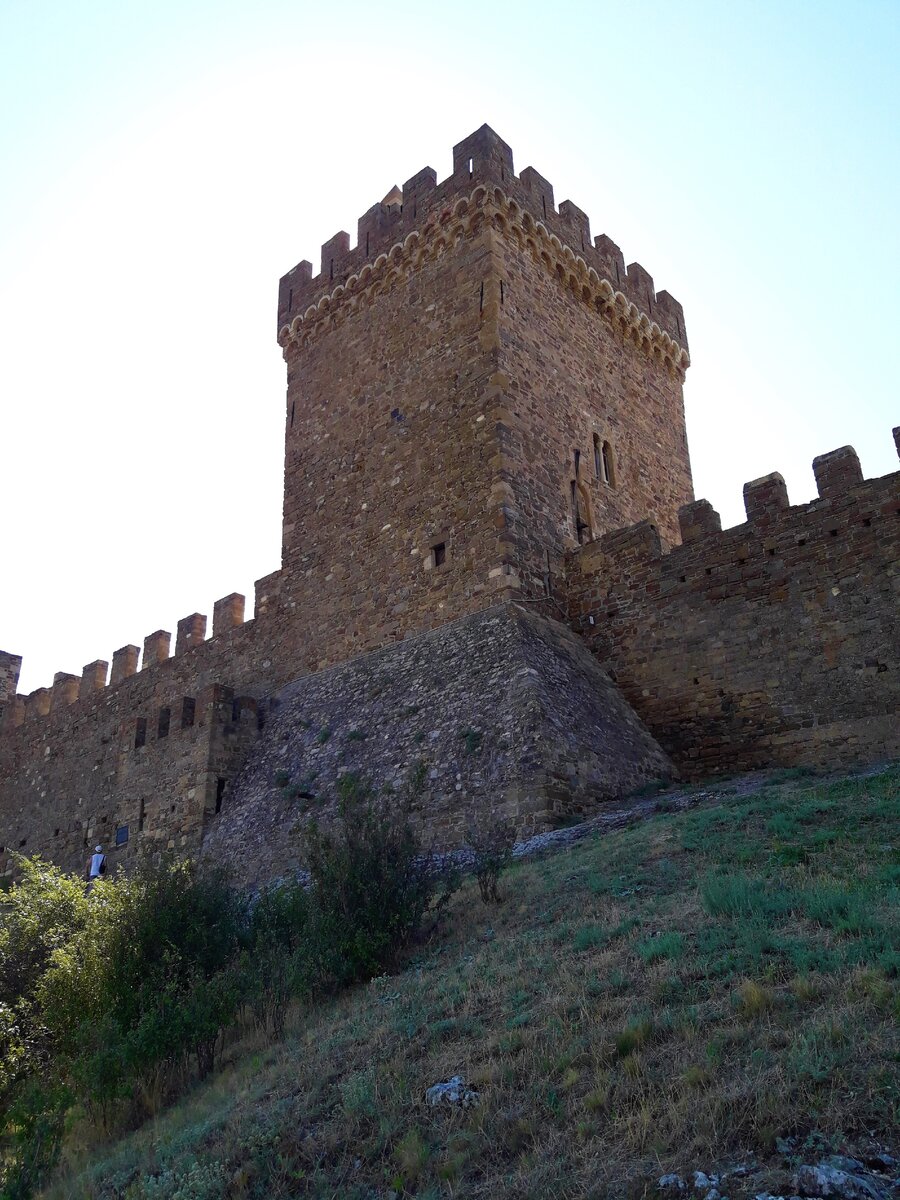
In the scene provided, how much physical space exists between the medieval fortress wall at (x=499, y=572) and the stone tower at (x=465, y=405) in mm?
57

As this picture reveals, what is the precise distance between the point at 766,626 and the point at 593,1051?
9.17 metres

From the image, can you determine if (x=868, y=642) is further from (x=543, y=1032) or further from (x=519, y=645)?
(x=543, y=1032)

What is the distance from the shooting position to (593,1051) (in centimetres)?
510

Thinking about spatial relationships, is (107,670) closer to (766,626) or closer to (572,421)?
(572,421)

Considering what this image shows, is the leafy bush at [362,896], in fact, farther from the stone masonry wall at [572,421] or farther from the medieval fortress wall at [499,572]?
the stone masonry wall at [572,421]

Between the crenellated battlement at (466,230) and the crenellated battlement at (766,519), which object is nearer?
the crenellated battlement at (766,519)

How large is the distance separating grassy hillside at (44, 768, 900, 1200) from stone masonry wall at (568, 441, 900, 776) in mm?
4100

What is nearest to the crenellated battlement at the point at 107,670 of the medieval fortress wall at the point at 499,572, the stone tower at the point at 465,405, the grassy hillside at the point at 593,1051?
the medieval fortress wall at the point at 499,572

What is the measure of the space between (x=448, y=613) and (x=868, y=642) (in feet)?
19.1

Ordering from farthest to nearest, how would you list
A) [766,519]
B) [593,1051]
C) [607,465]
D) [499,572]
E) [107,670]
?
[107,670]
[607,465]
[499,572]
[766,519]
[593,1051]

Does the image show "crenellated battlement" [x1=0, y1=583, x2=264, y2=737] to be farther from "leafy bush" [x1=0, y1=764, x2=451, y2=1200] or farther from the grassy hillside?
the grassy hillside

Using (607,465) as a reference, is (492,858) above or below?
below

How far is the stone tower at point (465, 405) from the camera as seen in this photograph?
606 inches

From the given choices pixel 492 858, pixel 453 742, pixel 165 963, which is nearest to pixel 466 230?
pixel 453 742
